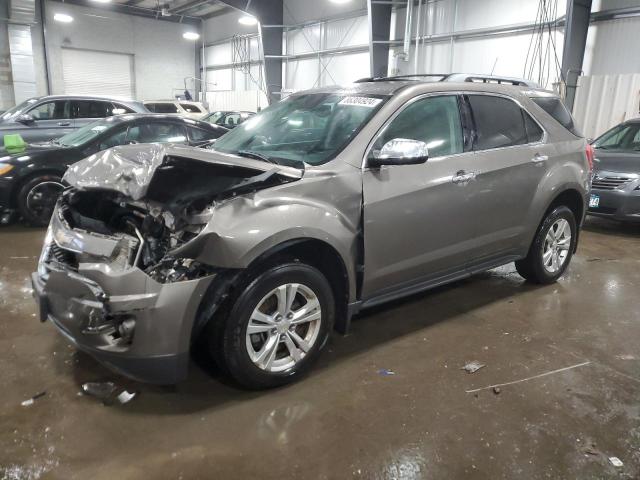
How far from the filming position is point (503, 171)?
3.55m

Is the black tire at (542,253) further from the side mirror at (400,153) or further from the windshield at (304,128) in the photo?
the windshield at (304,128)

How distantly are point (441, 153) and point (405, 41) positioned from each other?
10535mm

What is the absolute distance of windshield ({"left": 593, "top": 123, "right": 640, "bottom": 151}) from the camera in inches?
280

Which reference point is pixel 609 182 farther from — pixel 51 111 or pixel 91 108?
pixel 51 111

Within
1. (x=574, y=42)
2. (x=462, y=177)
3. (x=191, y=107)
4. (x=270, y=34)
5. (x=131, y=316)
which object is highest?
(x=270, y=34)

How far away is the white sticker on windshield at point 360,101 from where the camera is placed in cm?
312

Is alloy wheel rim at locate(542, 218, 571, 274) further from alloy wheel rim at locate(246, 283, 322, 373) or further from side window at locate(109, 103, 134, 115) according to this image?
side window at locate(109, 103, 134, 115)

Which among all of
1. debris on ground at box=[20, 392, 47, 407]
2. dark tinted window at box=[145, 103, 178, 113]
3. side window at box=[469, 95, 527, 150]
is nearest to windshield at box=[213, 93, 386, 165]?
side window at box=[469, 95, 527, 150]

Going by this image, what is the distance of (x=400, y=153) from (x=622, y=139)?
6.08 m

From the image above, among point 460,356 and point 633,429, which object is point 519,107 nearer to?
point 460,356

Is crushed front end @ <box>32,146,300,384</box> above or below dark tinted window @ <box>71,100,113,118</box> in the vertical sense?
below

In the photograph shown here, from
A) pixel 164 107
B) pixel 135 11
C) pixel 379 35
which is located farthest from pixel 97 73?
pixel 379 35

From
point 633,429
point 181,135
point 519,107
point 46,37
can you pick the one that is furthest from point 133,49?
point 633,429

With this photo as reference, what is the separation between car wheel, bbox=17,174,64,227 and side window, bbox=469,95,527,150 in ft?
15.7
